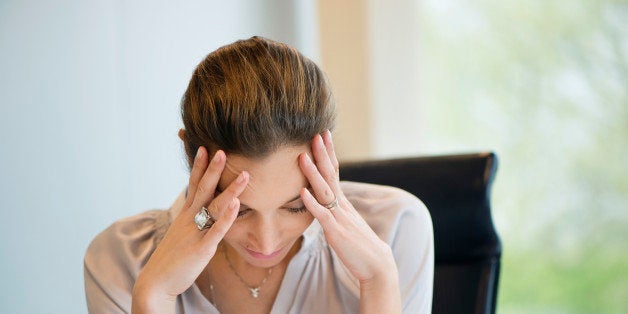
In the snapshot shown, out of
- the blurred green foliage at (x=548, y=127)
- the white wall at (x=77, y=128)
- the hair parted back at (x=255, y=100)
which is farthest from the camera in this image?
the blurred green foliage at (x=548, y=127)

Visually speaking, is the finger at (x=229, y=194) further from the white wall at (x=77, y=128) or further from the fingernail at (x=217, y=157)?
the white wall at (x=77, y=128)

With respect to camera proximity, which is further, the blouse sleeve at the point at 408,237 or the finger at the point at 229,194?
the blouse sleeve at the point at 408,237

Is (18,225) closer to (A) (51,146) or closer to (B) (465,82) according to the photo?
(A) (51,146)

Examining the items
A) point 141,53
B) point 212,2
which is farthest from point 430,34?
point 141,53

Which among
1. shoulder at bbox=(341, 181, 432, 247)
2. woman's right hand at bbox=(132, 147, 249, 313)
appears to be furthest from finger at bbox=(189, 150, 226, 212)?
shoulder at bbox=(341, 181, 432, 247)

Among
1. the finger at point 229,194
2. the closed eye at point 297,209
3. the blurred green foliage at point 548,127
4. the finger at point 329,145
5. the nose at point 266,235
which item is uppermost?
the finger at point 329,145

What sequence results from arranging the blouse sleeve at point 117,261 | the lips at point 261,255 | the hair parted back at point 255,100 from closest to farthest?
the hair parted back at point 255,100 → the lips at point 261,255 → the blouse sleeve at point 117,261

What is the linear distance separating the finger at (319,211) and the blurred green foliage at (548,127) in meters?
2.34

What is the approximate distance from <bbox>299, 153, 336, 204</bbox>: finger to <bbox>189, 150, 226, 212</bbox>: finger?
132 millimetres

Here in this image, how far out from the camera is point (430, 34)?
3822 mm

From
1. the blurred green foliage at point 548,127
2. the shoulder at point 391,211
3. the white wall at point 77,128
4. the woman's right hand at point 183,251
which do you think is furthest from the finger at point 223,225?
the blurred green foliage at point 548,127

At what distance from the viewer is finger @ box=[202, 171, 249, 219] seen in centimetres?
137

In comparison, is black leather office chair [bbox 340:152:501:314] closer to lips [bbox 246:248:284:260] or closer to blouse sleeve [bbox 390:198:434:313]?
blouse sleeve [bbox 390:198:434:313]

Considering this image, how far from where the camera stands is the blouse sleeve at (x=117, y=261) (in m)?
1.58
